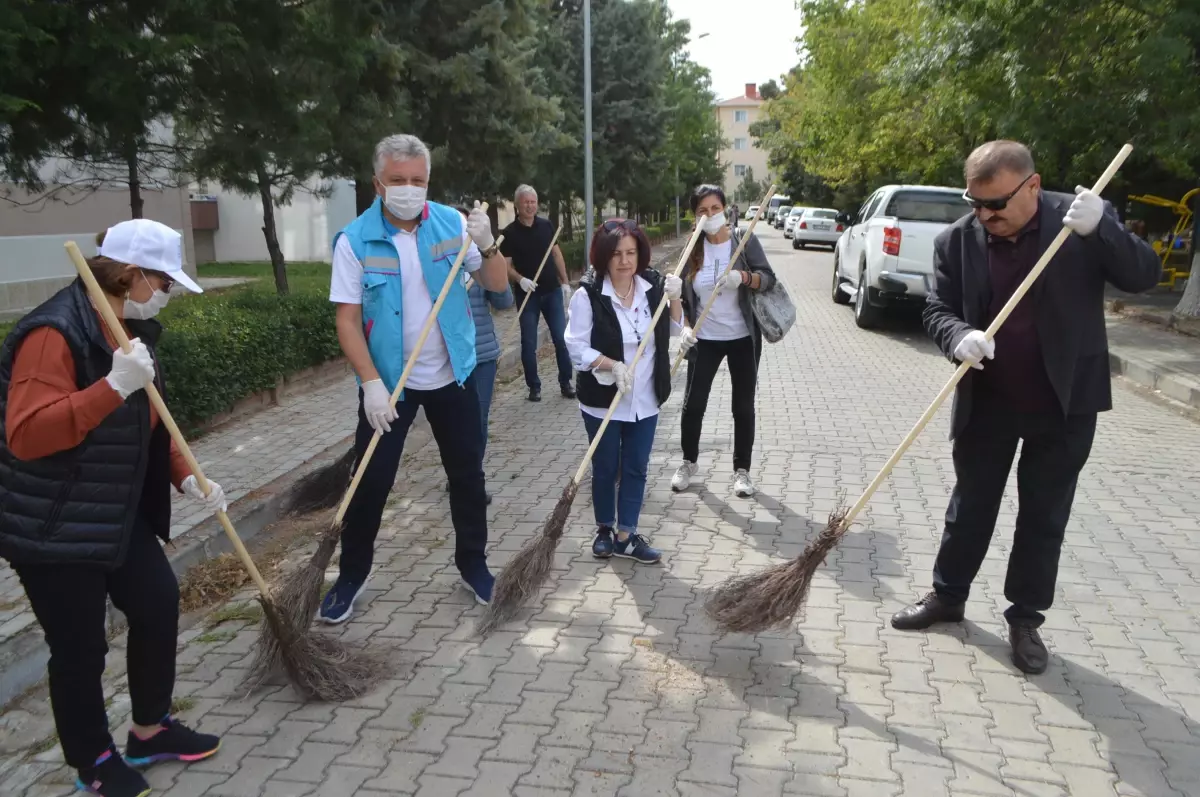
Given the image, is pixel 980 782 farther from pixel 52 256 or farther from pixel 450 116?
pixel 52 256

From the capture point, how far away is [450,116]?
475 inches

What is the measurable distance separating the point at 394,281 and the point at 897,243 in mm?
9520

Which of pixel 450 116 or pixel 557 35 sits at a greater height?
pixel 557 35

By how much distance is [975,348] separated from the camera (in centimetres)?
340

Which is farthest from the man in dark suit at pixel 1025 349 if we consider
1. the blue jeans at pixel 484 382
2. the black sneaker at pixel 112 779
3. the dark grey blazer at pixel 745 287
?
the black sneaker at pixel 112 779

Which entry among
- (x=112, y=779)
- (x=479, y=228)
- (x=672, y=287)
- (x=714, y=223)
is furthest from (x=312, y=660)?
(x=714, y=223)

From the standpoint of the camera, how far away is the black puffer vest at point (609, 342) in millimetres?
4590

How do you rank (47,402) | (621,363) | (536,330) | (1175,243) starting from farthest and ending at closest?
(1175,243)
(536,330)
(621,363)
(47,402)

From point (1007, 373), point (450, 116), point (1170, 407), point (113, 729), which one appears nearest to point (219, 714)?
point (113, 729)

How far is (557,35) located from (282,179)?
1233cm

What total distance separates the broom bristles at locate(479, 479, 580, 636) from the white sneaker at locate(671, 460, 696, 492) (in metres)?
1.86

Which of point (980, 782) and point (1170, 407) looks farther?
point (1170, 407)

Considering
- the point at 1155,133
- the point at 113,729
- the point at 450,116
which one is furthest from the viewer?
the point at 450,116

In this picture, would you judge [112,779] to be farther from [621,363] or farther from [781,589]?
[621,363]
